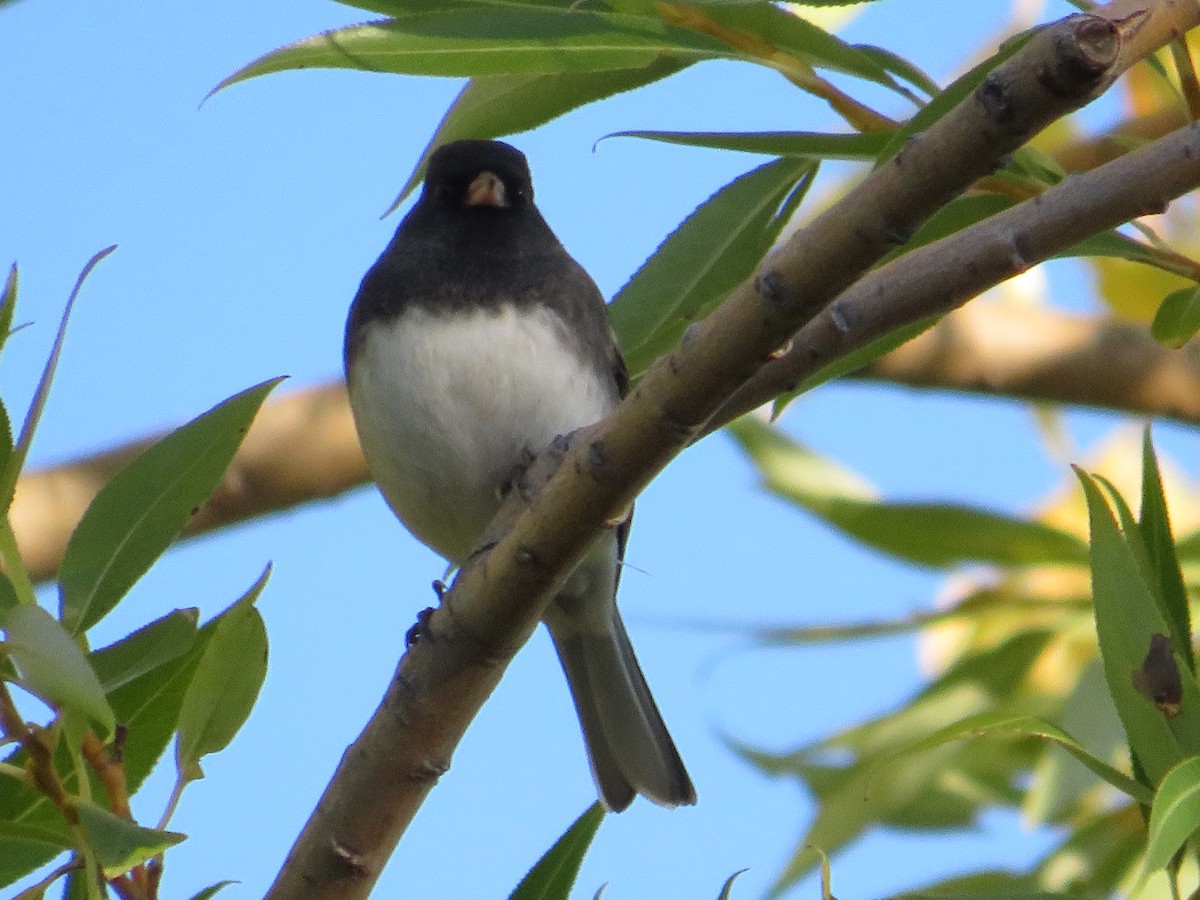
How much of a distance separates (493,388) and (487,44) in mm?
712

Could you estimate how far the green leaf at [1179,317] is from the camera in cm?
133

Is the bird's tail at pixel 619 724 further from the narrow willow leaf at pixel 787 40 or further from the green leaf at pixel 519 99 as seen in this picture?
the narrow willow leaf at pixel 787 40

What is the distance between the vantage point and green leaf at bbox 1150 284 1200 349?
1332mm

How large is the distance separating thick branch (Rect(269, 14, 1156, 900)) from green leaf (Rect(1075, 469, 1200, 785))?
32 cm

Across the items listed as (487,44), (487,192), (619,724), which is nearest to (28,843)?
(487,44)

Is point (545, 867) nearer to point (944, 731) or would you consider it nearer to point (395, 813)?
point (395, 813)

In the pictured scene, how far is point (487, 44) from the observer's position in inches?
53.9

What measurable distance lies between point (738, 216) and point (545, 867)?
64cm

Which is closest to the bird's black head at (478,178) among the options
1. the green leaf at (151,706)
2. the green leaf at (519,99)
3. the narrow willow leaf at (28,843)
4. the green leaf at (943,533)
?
the green leaf at (943,533)

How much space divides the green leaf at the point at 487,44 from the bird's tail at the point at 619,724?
1.11 metres

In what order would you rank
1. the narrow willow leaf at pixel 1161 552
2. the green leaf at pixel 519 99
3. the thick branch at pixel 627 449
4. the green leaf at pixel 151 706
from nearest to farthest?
the thick branch at pixel 627 449, the narrow willow leaf at pixel 1161 552, the green leaf at pixel 151 706, the green leaf at pixel 519 99

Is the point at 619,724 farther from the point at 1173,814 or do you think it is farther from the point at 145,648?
the point at 1173,814

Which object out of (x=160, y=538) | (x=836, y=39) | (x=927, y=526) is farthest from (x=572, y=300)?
Answer: (x=160, y=538)

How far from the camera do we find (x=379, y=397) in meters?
2.06
